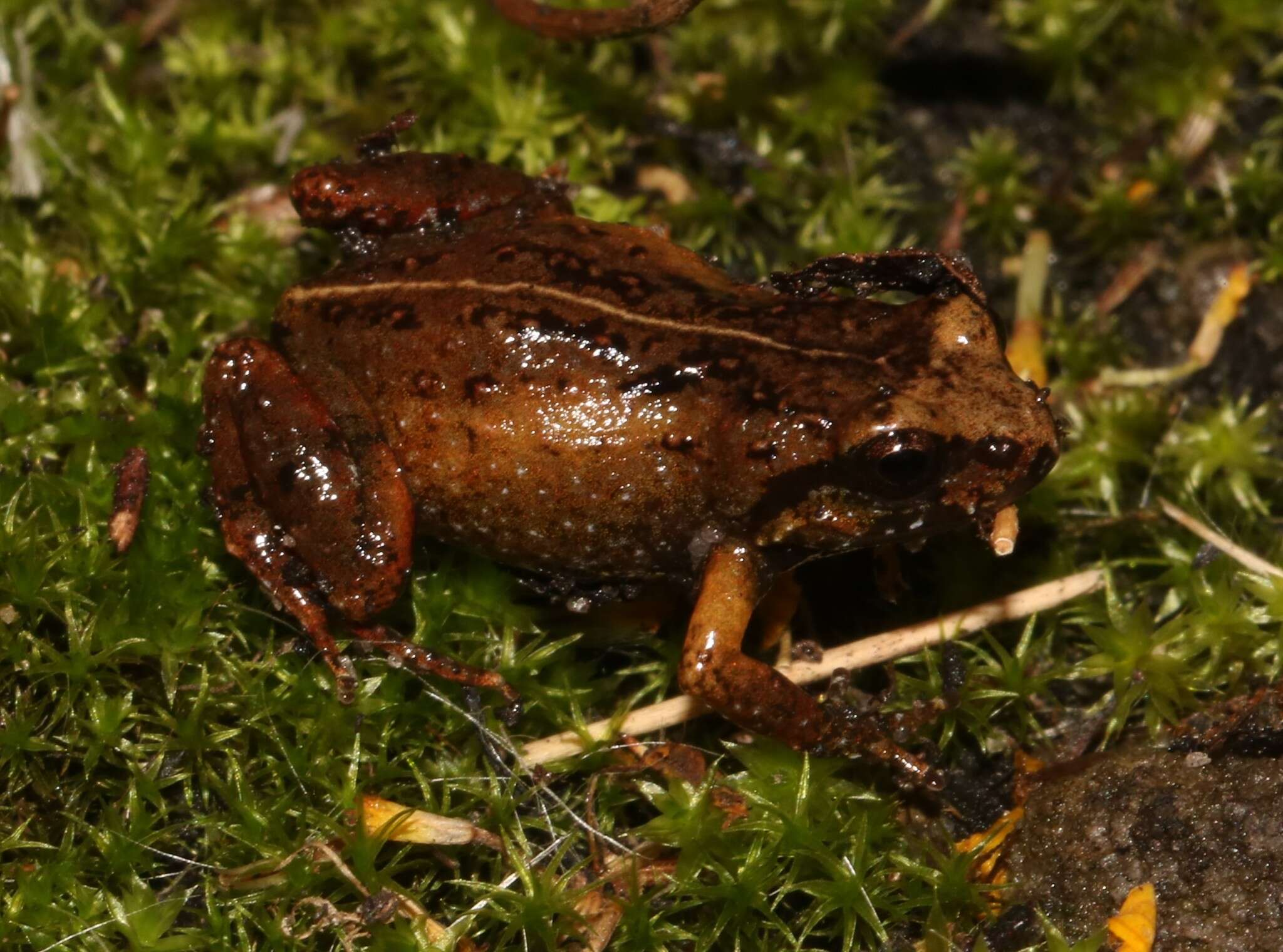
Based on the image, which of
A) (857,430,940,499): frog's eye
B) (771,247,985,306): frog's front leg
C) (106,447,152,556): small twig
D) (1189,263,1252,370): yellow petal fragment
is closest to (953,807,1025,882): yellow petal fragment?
(857,430,940,499): frog's eye

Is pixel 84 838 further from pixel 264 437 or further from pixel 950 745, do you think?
pixel 950 745

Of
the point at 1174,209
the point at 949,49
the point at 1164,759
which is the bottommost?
the point at 1164,759

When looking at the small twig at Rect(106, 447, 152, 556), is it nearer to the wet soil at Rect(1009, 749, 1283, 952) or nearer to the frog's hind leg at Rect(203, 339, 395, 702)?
the frog's hind leg at Rect(203, 339, 395, 702)

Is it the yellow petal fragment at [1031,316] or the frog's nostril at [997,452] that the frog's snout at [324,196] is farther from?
the yellow petal fragment at [1031,316]

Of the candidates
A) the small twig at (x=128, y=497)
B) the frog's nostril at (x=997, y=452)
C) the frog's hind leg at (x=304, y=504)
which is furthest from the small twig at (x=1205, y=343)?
the small twig at (x=128, y=497)

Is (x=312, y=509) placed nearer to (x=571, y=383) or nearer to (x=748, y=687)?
(x=571, y=383)

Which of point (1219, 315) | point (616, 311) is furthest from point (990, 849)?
point (1219, 315)

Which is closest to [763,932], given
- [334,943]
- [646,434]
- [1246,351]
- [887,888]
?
[887,888]
